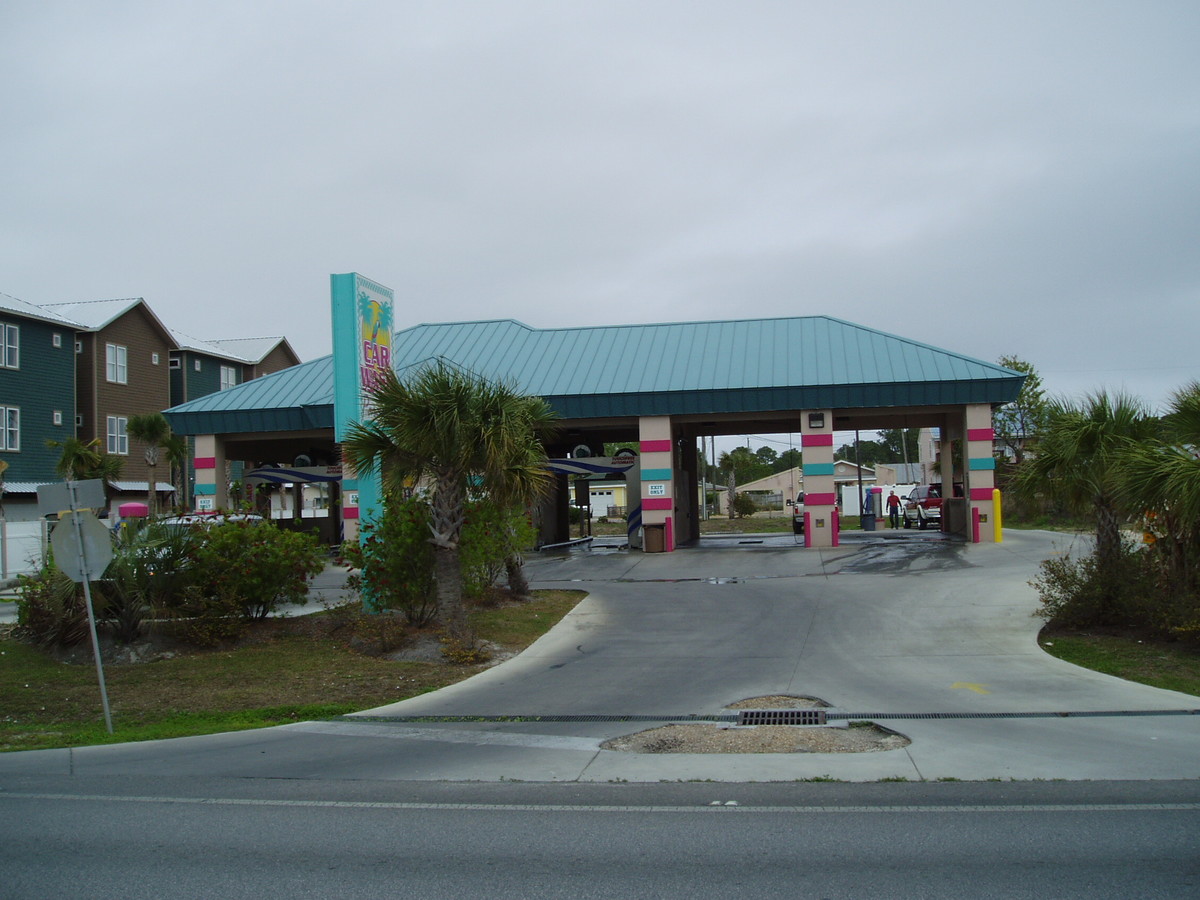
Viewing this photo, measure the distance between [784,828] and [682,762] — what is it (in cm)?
226

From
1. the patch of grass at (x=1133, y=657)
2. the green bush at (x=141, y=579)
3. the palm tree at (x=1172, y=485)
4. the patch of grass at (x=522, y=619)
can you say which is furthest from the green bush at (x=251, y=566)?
the palm tree at (x=1172, y=485)

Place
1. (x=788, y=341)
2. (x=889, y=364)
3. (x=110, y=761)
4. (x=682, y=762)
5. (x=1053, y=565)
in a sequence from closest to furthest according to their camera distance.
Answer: (x=682, y=762) < (x=110, y=761) < (x=1053, y=565) < (x=889, y=364) < (x=788, y=341)

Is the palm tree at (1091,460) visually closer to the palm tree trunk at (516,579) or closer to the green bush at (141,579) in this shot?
the palm tree trunk at (516,579)

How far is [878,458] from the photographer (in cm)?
12900

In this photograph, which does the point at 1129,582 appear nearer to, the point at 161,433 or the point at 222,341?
the point at 161,433

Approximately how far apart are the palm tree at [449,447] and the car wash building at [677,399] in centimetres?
1178

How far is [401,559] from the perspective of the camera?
51.6ft

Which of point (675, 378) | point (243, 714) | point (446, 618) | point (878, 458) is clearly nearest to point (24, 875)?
point (243, 714)

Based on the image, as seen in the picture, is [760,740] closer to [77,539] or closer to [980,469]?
[77,539]

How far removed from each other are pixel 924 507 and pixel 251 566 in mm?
30817

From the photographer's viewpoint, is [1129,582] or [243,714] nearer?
[243,714]

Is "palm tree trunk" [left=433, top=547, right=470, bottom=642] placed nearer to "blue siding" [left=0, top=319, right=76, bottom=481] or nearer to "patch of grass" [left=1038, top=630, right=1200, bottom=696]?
"patch of grass" [left=1038, top=630, right=1200, bottom=696]

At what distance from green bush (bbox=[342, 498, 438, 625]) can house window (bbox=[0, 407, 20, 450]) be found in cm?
3084

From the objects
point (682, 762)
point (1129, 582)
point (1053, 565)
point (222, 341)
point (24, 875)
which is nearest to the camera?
point (24, 875)
